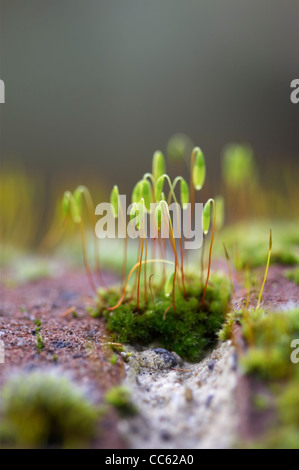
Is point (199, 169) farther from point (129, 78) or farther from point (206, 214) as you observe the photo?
point (129, 78)

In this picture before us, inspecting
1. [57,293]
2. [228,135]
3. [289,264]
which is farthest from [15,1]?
[289,264]

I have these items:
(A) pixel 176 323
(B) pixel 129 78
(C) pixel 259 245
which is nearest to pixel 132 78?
(B) pixel 129 78

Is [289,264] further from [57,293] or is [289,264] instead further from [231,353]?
[57,293]

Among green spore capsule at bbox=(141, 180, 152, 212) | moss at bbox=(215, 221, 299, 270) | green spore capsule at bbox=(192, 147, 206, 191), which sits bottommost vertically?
moss at bbox=(215, 221, 299, 270)

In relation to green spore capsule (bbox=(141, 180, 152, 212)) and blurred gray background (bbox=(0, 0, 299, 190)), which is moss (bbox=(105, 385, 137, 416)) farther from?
blurred gray background (bbox=(0, 0, 299, 190))

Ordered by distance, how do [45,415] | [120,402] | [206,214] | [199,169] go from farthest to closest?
[199,169], [206,214], [120,402], [45,415]

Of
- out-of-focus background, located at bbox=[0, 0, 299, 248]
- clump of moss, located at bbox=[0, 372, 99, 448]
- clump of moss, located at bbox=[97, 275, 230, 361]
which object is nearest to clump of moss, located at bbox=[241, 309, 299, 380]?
clump of moss, located at bbox=[97, 275, 230, 361]
